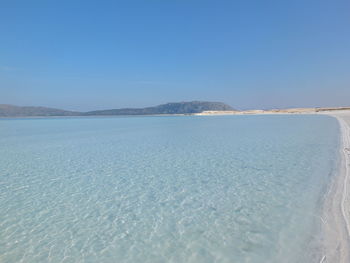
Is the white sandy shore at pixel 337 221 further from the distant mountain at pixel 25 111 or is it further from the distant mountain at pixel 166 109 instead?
the distant mountain at pixel 25 111

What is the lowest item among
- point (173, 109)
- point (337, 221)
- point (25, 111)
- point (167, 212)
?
point (167, 212)

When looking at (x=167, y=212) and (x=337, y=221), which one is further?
(x=167, y=212)

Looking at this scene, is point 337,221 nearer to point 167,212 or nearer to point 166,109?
point 167,212

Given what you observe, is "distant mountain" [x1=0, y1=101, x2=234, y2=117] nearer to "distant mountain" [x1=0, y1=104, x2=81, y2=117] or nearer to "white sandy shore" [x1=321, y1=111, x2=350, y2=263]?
"distant mountain" [x1=0, y1=104, x2=81, y2=117]

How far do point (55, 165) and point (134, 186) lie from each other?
487 cm

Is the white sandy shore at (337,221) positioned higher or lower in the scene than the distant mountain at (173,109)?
lower

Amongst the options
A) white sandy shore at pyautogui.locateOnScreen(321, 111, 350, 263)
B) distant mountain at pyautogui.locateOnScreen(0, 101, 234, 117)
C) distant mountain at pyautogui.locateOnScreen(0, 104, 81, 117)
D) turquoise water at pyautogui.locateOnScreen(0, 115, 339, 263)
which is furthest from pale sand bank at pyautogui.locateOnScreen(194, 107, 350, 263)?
distant mountain at pyautogui.locateOnScreen(0, 104, 81, 117)

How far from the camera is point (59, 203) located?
5.09 m

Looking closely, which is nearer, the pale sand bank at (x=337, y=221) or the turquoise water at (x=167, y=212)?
the pale sand bank at (x=337, y=221)

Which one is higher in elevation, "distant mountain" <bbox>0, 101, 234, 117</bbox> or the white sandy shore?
"distant mountain" <bbox>0, 101, 234, 117</bbox>

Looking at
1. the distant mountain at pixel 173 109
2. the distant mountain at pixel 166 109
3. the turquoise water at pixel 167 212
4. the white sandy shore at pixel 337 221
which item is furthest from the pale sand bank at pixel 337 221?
the distant mountain at pixel 173 109

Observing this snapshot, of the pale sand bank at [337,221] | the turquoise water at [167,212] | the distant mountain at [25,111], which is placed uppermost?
the distant mountain at [25,111]

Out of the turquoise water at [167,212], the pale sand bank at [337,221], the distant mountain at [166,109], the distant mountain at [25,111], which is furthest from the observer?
the distant mountain at [166,109]

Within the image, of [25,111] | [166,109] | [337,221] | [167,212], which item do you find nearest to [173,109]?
[166,109]
